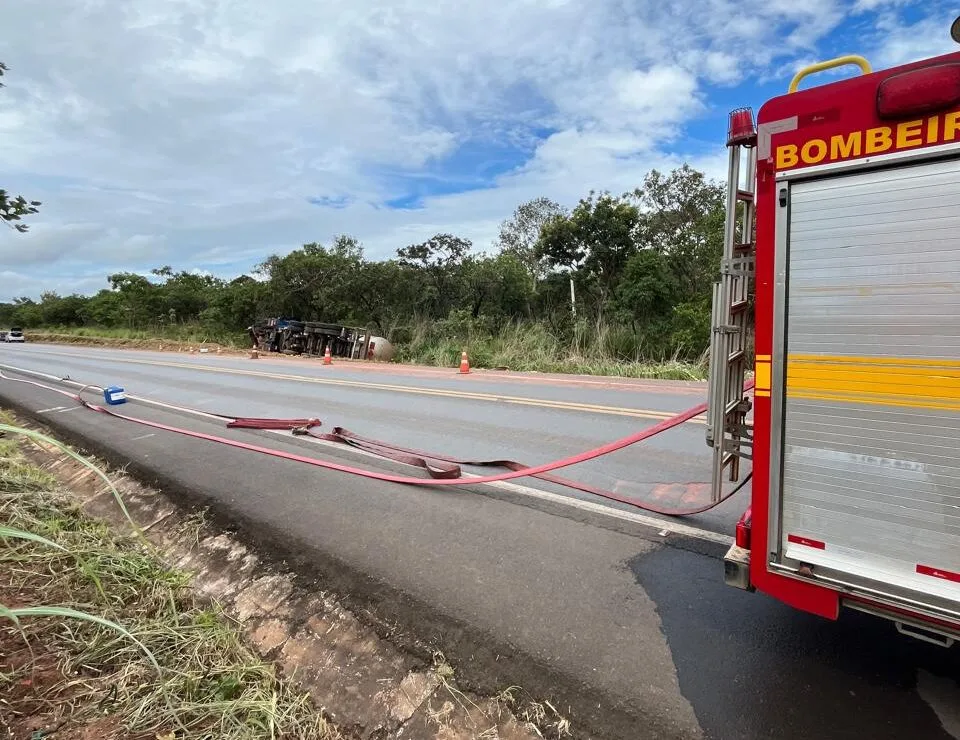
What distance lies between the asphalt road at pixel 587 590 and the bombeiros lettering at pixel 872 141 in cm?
235

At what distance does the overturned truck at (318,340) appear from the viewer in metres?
24.7

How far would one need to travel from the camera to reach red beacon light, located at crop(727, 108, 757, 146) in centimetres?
265

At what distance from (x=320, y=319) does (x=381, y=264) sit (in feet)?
21.1

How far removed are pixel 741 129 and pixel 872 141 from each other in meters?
0.64

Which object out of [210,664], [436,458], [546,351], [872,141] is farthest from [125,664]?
[546,351]

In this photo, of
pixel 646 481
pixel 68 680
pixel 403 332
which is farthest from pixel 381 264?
pixel 68 680

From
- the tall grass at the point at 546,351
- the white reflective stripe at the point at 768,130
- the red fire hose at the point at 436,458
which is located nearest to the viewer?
the white reflective stripe at the point at 768,130

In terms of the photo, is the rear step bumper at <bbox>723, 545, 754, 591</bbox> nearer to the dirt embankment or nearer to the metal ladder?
the metal ladder

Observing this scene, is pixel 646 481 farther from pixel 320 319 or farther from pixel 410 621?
pixel 320 319

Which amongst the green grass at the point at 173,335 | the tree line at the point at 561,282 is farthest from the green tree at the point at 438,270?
the green grass at the point at 173,335

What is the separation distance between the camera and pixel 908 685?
2.52 m

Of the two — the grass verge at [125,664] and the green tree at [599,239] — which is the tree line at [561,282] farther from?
the grass verge at [125,664]

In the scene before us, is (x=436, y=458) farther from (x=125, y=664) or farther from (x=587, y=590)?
(x=125, y=664)

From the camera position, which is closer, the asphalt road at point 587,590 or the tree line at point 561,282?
the asphalt road at point 587,590
